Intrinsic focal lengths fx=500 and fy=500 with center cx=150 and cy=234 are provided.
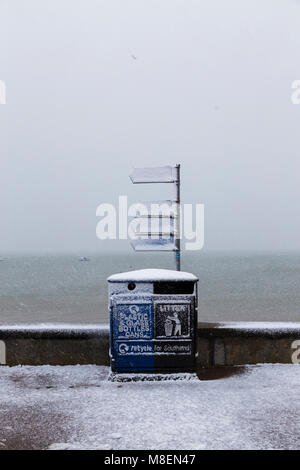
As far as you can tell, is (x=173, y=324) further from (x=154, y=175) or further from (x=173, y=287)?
(x=154, y=175)

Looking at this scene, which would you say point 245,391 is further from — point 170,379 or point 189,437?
point 189,437

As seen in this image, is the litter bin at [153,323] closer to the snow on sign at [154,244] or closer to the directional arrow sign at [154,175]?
the snow on sign at [154,244]

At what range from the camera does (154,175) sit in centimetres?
621

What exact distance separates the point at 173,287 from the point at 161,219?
1.02m

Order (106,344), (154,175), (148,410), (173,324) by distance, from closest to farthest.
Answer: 1. (148,410)
2. (173,324)
3. (106,344)
4. (154,175)

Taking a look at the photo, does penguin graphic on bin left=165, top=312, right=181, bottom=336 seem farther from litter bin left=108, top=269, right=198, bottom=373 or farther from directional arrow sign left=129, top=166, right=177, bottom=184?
directional arrow sign left=129, top=166, right=177, bottom=184

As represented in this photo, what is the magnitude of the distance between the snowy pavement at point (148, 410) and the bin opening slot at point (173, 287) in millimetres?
954

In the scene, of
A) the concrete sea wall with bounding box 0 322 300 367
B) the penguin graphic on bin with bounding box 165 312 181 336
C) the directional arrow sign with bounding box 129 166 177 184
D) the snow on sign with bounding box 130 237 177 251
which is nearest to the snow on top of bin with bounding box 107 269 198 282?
the penguin graphic on bin with bounding box 165 312 181 336

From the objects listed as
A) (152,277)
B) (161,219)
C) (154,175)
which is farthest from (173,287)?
(154,175)

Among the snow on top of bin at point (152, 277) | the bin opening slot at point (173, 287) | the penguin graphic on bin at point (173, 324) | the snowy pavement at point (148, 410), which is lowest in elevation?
the snowy pavement at point (148, 410)

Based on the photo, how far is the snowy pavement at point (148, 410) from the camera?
3654 millimetres

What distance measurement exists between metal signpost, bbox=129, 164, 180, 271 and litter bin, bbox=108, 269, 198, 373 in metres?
0.65

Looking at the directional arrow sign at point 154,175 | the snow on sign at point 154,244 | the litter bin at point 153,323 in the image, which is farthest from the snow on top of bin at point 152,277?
the directional arrow sign at point 154,175
